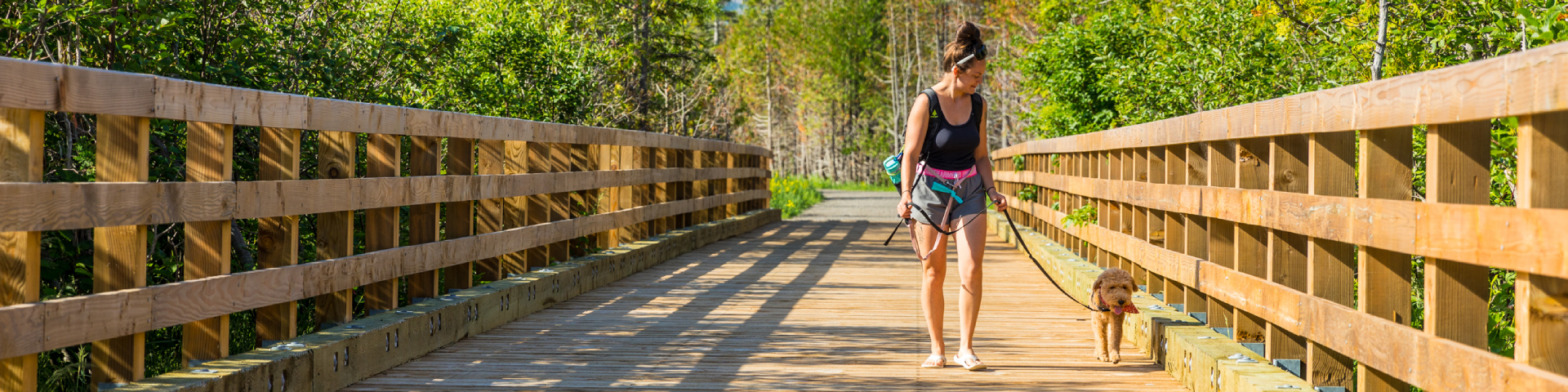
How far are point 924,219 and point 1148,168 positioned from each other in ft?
4.61

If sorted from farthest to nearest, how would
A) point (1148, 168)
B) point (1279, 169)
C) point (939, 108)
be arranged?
point (1148, 168) → point (939, 108) → point (1279, 169)

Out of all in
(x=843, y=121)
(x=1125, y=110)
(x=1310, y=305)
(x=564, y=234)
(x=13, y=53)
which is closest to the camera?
(x=1310, y=305)

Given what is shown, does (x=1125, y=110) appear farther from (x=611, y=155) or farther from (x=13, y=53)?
(x=13, y=53)

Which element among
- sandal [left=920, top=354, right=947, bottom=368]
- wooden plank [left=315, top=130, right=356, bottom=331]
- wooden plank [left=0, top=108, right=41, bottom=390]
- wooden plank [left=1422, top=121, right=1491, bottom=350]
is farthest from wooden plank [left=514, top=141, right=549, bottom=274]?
wooden plank [left=1422, top=121, right=1491, bottom=350]

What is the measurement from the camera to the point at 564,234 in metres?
8.33

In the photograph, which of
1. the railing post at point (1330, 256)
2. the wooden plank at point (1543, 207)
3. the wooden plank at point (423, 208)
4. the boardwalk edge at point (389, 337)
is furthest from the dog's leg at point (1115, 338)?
the wooden plank at point (423, 208)

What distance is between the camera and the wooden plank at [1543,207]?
2.60 m

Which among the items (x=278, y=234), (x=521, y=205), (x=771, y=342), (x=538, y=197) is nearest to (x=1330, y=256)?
(x=771, y=342)

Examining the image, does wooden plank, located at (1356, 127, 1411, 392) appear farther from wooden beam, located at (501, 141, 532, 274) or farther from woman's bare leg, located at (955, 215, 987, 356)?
wooden beam, located at (501, 141, 532, 274)

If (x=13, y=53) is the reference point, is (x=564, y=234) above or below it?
below

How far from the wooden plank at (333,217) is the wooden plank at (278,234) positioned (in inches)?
14.4

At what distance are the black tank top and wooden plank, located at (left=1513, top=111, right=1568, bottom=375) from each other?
9.30 ft

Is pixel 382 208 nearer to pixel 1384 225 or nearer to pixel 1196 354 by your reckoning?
pixel 1196 354

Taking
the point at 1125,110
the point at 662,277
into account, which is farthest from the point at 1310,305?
the point at 1125,110
